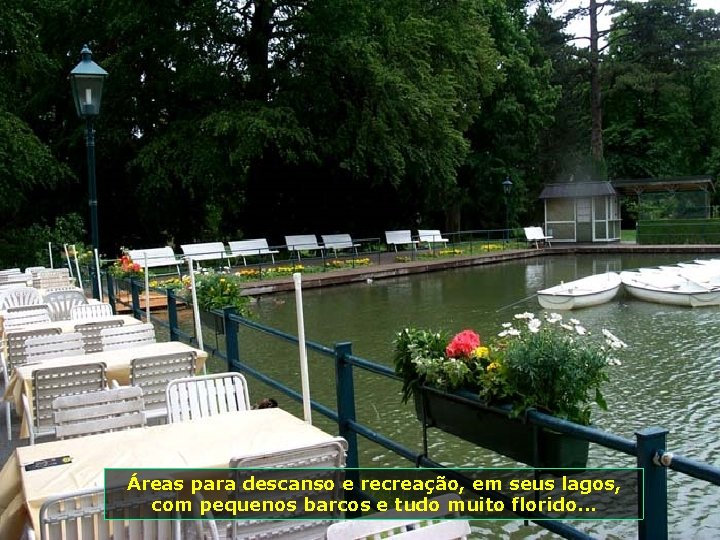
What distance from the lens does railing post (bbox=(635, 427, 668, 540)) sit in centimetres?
260

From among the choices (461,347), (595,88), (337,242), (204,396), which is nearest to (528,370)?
(461,347)

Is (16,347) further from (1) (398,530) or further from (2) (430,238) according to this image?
(2) (430,238)

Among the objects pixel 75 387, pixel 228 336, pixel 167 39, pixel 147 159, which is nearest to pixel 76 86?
pixel 228 336

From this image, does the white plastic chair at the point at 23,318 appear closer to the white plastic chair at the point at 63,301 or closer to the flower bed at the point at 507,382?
the white plastic chair at the point at 63,301

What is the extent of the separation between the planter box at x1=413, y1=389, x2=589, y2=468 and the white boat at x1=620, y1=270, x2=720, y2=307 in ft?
45.2

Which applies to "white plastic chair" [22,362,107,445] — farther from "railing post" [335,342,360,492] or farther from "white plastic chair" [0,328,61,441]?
"railing post" [335,342,360,492]

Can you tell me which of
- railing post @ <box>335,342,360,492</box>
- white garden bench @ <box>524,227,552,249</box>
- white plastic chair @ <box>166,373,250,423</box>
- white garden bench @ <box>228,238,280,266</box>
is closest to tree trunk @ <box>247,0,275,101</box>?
white garden bench @ <box>228,238,280,266</box>

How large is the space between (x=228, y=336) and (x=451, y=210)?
32.8 meters

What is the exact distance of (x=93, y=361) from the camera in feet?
21.3

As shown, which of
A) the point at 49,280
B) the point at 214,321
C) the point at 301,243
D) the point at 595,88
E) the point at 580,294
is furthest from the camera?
the point at 595,88

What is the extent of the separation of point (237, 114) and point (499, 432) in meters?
23.7

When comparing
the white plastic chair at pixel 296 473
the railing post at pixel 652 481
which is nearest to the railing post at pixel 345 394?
the white plastic chair at pixel 296 473

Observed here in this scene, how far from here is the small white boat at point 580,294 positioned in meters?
16.3

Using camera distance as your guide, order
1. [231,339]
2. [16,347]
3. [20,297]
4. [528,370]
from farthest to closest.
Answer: [20,297] → [16,347] → [231,339] → [528,370]
